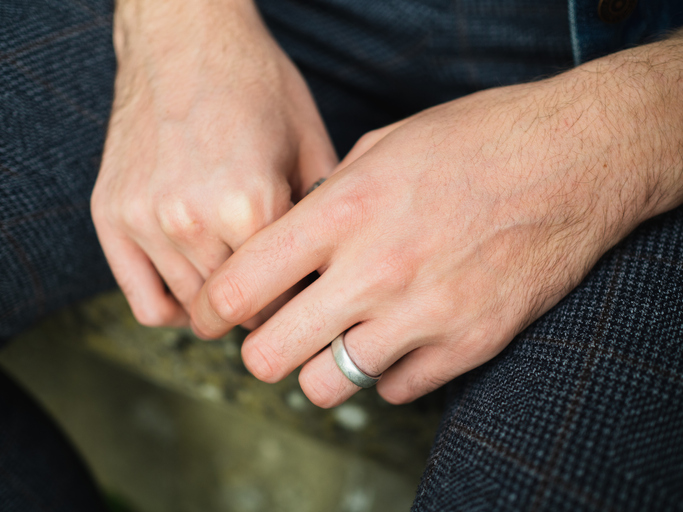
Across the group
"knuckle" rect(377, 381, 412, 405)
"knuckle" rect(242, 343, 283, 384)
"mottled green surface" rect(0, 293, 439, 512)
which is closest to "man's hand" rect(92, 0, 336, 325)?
"knuckle" rect(242, 343, 283, 384)

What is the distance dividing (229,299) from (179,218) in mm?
122

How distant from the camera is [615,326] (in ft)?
1.48

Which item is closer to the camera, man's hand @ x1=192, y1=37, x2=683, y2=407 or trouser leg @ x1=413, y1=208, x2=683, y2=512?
trouser leg @ x1=413, y1=208, x2=683, y2=512

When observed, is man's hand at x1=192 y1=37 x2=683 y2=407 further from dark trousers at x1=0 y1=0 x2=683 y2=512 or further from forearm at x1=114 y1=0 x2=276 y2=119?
forearm at x1=114 y1=0 x2=276 y2=119

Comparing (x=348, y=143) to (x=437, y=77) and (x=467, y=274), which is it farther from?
(x=467, y=274)

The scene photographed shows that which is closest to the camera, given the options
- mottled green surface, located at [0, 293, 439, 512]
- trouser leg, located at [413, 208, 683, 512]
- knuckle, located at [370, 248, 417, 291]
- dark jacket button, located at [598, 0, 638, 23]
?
trouser leg, located at [413, 208, 683, 512]

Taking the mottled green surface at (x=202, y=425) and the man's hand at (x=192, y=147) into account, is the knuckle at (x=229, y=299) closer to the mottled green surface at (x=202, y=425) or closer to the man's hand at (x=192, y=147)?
the man's hand at (x=192, y=147)

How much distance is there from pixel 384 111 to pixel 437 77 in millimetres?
180

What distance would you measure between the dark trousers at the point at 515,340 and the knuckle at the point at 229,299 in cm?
27

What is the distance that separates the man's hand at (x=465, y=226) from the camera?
0.47 m

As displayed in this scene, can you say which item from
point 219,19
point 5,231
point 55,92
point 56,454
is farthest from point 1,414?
point 219,19

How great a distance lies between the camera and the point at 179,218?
0.53m

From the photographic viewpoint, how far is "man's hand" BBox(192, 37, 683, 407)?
1.56ft

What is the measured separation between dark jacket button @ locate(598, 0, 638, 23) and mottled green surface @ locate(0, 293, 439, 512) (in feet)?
2.48
